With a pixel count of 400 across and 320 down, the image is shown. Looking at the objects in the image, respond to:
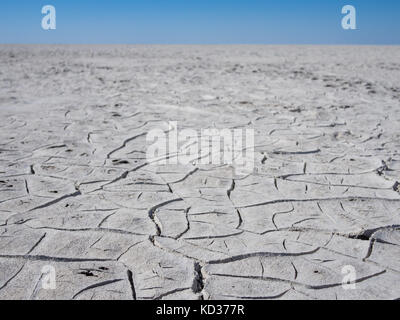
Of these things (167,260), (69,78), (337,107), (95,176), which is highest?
(69,78)

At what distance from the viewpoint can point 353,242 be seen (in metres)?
1.78

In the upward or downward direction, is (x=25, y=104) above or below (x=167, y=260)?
above

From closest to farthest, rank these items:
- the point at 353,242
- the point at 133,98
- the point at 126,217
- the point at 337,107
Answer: the point at 353,242
the point at 126,217
the point at 337,107
the point at 133,98

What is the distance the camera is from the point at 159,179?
Answer: 8.21ft

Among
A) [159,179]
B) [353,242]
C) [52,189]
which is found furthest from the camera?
[159,179]

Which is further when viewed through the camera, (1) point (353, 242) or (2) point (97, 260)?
(1) point (353, 242)

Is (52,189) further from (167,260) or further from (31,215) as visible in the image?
(167,260)

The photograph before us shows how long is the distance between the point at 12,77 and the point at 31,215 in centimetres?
691

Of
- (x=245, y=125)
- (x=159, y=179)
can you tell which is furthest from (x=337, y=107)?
(x=159, y=179)

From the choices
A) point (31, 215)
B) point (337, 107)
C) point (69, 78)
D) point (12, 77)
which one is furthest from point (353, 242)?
point (12, 77)

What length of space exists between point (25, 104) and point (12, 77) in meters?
3.52

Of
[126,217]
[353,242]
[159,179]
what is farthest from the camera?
[159,179]

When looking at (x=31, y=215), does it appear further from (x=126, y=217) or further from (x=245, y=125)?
(x=245, y=125)

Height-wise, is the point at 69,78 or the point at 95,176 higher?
the point at 69,78
